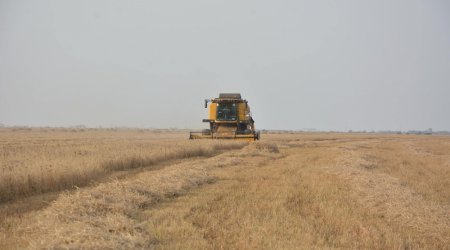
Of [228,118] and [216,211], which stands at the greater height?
[228,118]

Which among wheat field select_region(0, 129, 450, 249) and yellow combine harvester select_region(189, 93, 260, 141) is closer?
wheat field select_region(0, 129, 450, 249)

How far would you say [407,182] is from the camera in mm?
11977

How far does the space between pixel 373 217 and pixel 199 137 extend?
66.7 feet

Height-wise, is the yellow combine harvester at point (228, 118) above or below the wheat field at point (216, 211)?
above

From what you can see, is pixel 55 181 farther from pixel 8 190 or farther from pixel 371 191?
pixel 371 191

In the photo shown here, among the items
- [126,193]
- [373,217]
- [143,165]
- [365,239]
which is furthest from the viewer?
[143,165]

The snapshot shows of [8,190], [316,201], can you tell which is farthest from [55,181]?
[316,201]

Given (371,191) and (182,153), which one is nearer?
(371,191)

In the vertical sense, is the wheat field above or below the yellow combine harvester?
below

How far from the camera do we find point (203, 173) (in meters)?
11.7

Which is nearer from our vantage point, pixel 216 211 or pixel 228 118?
pixel 216 211

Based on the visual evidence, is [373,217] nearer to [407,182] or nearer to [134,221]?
[134,221]

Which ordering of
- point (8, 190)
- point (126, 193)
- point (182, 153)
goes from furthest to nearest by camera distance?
point (182, 153) → point (8, 190) → point (126, 193)

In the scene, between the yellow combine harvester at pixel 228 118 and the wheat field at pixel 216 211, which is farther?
the yellow combine harvester at pixel 228 118
